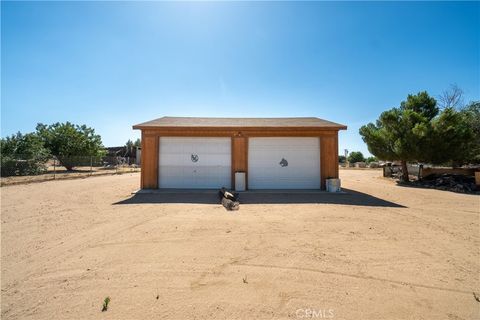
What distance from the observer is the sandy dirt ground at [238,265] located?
105 inches

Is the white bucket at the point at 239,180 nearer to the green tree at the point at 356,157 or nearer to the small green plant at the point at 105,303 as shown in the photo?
the small green plant at the point at 105,303

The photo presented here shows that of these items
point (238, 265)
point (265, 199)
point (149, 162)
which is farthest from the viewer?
point (149, 162)

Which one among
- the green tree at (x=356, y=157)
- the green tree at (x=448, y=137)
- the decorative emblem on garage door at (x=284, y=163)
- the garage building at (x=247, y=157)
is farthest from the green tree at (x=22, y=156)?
the green tree at (x=356, y=157)

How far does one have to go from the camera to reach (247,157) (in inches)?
→ 480

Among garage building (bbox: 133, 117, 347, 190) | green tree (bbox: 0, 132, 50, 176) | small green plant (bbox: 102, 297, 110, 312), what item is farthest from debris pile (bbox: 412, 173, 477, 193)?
green tree (bbox: 0, 132, 50, 176)

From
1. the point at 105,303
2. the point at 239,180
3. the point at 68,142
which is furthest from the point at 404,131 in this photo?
the point at 68,142

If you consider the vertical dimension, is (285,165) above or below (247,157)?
below

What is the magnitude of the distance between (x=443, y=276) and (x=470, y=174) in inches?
701

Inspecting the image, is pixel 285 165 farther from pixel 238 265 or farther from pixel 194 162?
pixel 238 265

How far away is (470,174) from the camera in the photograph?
15.5 m

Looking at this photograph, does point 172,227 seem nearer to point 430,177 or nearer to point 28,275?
point 28,275

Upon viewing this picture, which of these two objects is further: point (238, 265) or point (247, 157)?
point (247, 157)

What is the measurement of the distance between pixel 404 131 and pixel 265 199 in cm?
1211

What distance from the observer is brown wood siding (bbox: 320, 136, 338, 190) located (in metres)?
12.1
